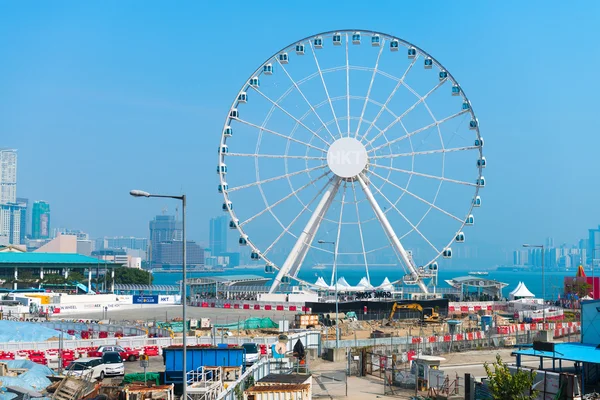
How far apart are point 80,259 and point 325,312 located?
306ft

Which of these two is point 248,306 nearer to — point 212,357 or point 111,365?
point 111,365

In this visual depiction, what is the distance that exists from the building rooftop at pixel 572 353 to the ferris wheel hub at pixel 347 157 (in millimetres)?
38148

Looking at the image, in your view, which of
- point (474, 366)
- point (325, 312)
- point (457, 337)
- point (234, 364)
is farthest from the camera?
point (325, 312)

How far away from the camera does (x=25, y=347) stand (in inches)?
1515

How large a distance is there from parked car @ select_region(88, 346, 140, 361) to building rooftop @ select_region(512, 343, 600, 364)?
1870 cm

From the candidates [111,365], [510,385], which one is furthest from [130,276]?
[510,385]

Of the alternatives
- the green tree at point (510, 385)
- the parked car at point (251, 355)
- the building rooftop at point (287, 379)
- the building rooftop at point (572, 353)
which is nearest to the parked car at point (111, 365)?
the parked car at point (251, 355)

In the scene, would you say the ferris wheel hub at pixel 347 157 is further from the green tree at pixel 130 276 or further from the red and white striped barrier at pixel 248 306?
the green tree at pixel 130 276

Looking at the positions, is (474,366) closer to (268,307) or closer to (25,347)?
(25,347)

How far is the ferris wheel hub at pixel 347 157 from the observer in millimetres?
66625

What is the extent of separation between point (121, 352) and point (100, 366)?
6.56 meters

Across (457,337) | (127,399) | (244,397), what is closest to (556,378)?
(244,397)

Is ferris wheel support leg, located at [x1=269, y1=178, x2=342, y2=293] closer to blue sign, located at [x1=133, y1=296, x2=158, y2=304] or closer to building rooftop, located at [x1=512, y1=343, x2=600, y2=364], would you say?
blue sign, located at [x1=133, y1=296, x2=158, y2=304]

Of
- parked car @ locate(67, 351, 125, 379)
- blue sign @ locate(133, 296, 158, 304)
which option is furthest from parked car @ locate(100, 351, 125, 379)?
blue sign @ locate(133, 296, 158, 304)
